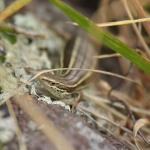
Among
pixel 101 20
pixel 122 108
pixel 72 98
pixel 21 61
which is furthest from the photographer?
pixel 101 20

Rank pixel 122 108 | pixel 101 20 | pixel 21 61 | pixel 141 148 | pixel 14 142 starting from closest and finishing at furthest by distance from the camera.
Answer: pixel 14 142, pixel 141 148, pixel 21 61, pixel 122 108, pixel 101 20

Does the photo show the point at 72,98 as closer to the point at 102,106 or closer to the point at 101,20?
the point at 102,106

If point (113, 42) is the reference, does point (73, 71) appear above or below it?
below

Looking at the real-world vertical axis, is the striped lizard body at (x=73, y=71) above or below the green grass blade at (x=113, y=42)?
below

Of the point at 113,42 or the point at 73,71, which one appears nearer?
the point at 113,42

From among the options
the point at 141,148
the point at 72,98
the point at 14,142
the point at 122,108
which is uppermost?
the point at 14,142

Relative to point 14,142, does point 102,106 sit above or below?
below

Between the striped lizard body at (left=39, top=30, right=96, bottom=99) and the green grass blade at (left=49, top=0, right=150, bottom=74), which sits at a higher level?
the green grass blade at (left=49, top=0, right=150, bottom=74)

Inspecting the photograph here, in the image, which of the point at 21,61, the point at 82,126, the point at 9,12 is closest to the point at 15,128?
the point at 82,126
